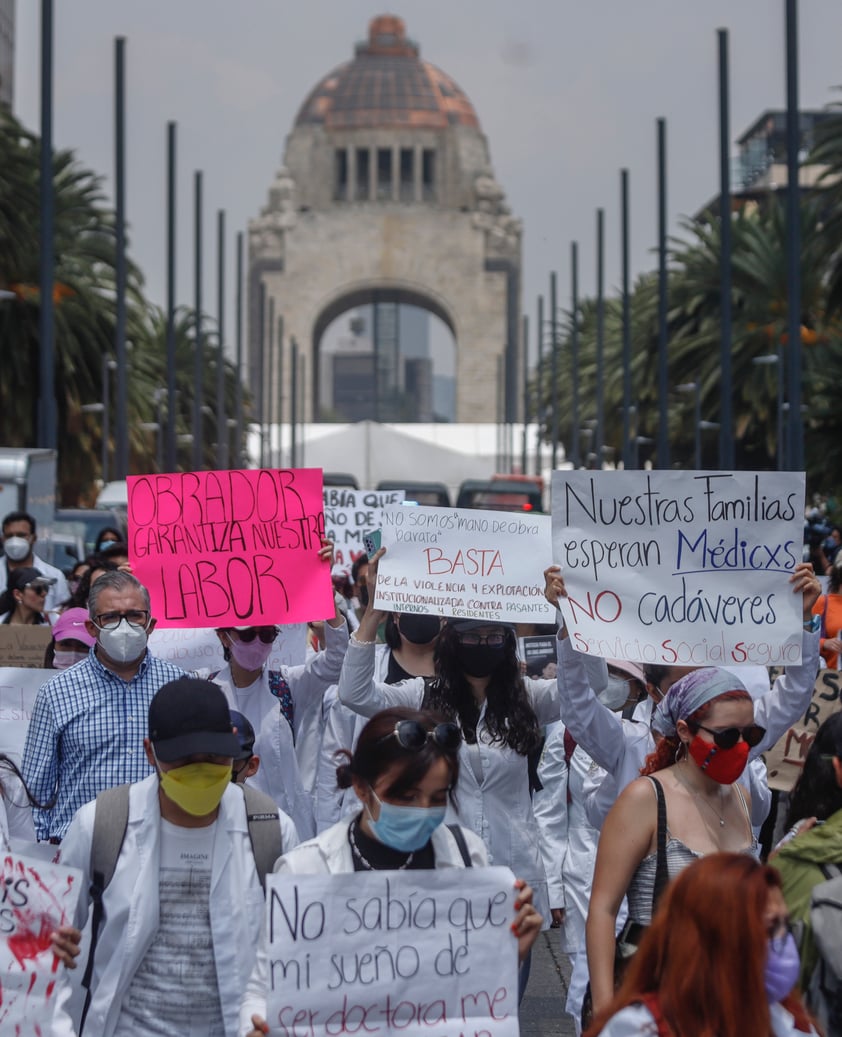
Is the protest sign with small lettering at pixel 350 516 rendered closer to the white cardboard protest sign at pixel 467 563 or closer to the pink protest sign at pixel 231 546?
the white cardboard protest sign at pixel 467 563

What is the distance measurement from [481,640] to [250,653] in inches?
37.1

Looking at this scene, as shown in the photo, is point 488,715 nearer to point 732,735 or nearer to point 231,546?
point 231,546

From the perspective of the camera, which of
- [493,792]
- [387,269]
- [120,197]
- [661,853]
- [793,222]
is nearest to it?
[661,853]

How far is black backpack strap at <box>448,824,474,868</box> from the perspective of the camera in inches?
162

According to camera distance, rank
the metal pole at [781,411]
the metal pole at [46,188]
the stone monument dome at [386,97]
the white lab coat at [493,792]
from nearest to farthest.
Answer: the white lab coat at [493,792] < the metal pole at [46,188] < the metal pole at [781,411] < the stone monument dome at [386,97]

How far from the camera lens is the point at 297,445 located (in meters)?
78.1

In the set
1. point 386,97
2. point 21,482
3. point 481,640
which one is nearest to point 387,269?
point 386,97

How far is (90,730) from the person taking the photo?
540 cm

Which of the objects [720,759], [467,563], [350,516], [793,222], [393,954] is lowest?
[393,954]

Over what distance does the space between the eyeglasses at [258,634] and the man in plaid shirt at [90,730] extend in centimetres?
112

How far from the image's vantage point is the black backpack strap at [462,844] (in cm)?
412

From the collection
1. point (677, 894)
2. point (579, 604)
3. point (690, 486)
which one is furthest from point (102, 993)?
point (690, 486)

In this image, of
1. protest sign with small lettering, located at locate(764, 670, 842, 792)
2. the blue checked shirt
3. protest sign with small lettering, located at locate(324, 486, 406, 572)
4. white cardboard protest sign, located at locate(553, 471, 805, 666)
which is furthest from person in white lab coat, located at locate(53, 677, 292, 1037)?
protest sign with small lettering, located at locate(324, 486, 406, 572)

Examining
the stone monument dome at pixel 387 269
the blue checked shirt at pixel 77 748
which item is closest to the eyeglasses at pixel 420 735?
the blue checked shirt at pixel 77 748
